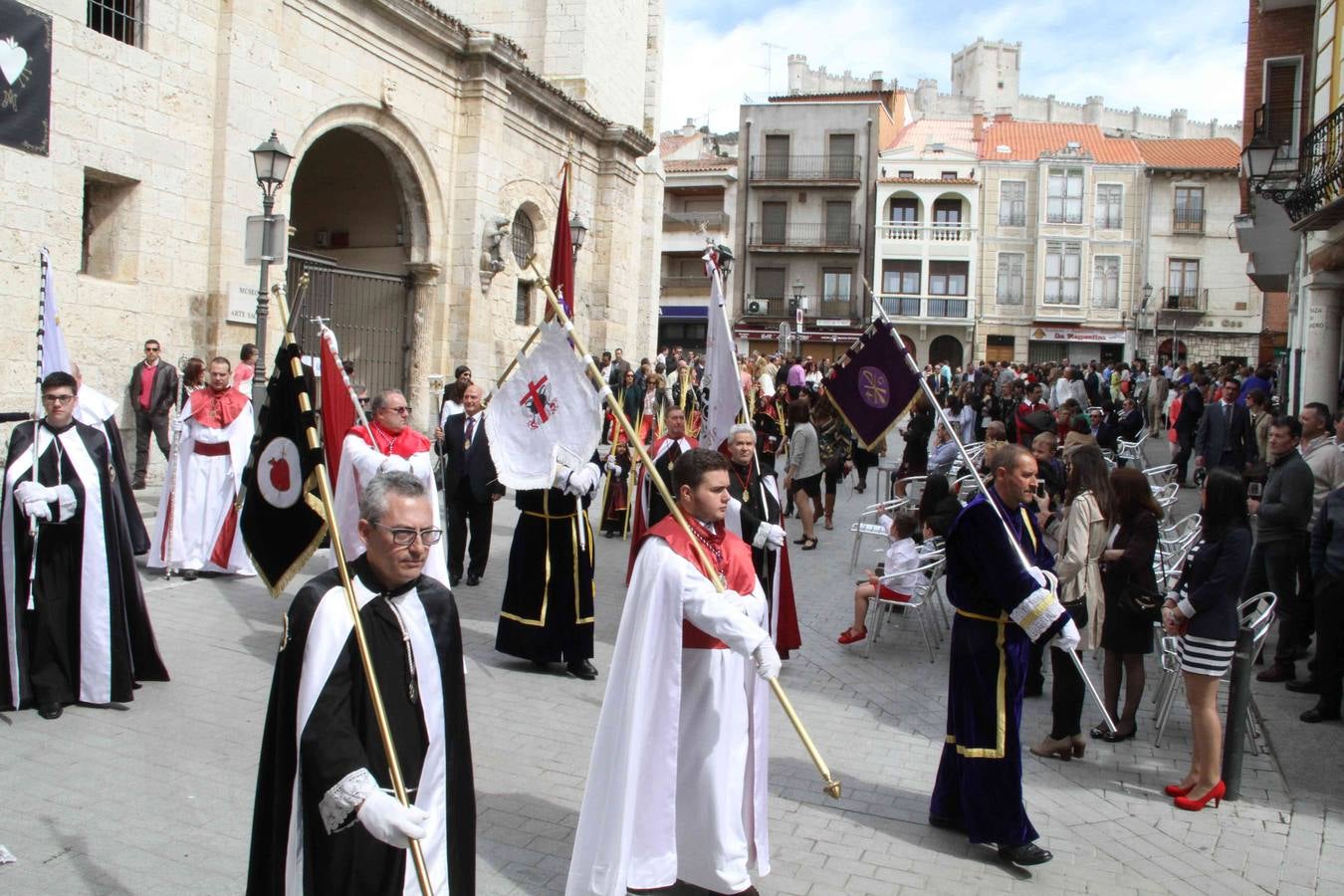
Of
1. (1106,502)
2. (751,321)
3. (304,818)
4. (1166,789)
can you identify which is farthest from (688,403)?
(751,321)

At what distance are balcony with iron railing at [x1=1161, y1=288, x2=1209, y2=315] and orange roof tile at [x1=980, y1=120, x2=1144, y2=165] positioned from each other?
577 centimetres

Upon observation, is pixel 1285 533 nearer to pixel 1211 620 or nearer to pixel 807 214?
pixel 1211 620

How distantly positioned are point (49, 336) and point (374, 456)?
215 centimetres

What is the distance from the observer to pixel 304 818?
9.43 feet

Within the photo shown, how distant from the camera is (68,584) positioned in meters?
6.18

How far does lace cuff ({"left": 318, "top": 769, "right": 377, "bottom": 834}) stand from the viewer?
2699mm

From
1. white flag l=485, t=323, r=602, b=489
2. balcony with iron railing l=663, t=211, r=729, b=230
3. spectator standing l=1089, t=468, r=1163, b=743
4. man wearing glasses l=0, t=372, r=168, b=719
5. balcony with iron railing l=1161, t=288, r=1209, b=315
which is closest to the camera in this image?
man wearing glasses l=0, t=372, r=168, b=719

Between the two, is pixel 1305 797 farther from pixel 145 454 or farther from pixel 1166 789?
pixel 145 454

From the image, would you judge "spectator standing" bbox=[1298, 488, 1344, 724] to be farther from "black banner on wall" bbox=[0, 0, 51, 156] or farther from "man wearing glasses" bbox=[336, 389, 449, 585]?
"black banner on wall" bbox=[0, 0, 51, 156]

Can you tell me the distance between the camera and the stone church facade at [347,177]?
472 inches

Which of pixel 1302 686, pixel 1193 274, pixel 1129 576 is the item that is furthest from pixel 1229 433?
pixel 1193 274

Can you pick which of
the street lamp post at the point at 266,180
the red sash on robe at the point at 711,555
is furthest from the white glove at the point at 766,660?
the street lamp post at the point at 266,180

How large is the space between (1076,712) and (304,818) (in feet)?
15.2

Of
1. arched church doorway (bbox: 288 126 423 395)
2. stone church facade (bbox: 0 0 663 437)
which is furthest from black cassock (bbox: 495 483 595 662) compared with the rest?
arched church doorway (bbox: 288 126 423 395)
